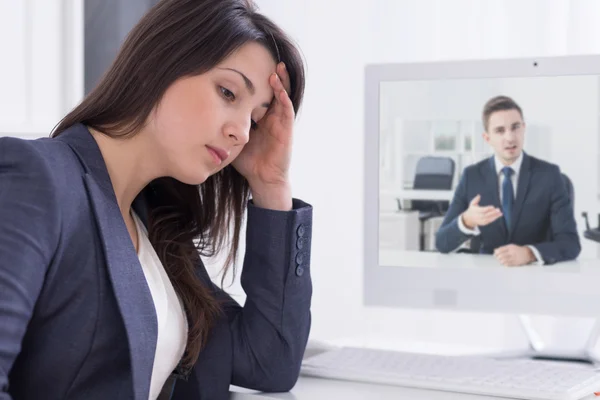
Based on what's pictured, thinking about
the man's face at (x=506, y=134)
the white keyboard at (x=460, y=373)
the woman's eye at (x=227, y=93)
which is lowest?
the white keyboard at (x=460, y=373)

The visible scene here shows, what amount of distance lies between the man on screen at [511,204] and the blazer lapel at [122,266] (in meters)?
0.66

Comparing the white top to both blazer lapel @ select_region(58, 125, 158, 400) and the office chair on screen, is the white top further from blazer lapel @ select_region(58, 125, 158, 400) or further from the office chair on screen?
the office chair on screen

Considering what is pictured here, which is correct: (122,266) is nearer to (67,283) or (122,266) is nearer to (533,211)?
(67,283)

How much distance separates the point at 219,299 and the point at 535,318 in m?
1.15

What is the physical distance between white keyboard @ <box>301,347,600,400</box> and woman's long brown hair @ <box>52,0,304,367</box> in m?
0.23

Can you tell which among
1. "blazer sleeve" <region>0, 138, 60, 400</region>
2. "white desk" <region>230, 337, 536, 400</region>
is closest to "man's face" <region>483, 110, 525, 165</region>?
"white desk" <region>230, 337, 536, 400</region>

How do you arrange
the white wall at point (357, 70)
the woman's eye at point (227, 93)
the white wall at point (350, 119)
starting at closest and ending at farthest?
the woman's eye at point (227, 93) → the white wall at point (357, 70) → the white wall at point (350, 119)

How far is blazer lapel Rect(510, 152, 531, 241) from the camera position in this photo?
1459 mm

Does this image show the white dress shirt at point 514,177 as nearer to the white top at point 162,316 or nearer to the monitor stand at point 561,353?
the monitor stand at point 561,353

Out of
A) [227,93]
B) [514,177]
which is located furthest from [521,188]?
[227,93]

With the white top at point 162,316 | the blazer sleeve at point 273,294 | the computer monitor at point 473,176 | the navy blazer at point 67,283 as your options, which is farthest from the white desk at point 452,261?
the navy blazer at point 67,283

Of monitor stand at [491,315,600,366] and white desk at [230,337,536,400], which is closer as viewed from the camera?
white desk at [230,337,536,400]

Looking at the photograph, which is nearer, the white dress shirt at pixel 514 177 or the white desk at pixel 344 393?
the white desk at pixel 344 393

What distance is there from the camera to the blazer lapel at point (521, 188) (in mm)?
1459
